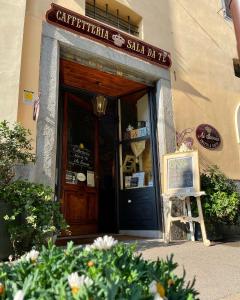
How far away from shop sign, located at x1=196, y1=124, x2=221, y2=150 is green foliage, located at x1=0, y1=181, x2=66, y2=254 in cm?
414

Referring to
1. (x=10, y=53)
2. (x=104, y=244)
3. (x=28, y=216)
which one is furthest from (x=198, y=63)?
(x=104, y=244)

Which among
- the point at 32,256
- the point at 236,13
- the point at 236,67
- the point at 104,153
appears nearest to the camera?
the point at 236,13

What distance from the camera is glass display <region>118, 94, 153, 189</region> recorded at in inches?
267

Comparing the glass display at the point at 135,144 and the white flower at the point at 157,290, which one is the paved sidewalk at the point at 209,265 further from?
the glass display at the point at 135,144

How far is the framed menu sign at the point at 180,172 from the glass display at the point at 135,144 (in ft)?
2.17

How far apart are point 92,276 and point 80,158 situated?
19.3 feet

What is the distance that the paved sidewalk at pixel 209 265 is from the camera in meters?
2.66

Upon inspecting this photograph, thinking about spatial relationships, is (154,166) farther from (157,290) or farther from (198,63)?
(157,290)

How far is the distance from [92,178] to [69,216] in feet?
3.41

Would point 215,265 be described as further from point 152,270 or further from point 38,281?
point 38,281

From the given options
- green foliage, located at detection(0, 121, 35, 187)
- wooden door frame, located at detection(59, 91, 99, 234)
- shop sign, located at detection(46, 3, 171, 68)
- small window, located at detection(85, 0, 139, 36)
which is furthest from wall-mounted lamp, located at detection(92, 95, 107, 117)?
green foliage, located at detection(0, 121, 35, 187)

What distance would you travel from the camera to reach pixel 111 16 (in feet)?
22.6

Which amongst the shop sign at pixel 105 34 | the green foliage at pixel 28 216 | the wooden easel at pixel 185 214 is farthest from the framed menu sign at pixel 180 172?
the green foliage at pixel 28 216

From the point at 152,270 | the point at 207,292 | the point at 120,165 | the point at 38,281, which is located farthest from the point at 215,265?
the point at 120,165
